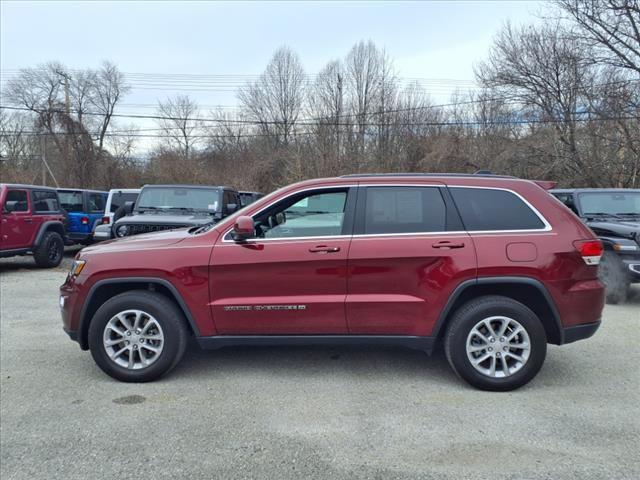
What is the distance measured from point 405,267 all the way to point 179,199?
694cm

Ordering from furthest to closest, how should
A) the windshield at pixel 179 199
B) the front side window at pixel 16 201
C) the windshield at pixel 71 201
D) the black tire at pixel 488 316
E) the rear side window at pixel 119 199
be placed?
the windshield at pixel 71 201 → the rear side window at pixel 119 199 → the front side window at pixel 16 201 → the windshield at pixel 179 199 → the black tire at pixel 488 316

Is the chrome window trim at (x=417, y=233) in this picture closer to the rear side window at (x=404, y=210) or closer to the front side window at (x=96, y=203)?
the rear side window at (x=404, y=210)

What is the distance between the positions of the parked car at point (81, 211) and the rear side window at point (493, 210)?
1181cm

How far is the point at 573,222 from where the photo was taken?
158 inches

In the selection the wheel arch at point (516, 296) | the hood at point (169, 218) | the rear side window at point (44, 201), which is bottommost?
the wheel arch at point (516, 296)

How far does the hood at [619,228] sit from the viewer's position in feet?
22.9

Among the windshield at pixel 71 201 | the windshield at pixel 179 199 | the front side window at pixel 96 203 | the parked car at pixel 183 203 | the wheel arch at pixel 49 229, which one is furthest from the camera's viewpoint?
the front side window at pixel 96 203

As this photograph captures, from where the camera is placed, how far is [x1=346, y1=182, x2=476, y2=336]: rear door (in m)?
3.89

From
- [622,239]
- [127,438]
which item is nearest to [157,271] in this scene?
A: [127,438]

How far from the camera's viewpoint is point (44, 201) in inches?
435

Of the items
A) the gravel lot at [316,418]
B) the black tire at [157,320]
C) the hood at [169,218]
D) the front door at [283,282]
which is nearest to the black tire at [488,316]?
the gravel lot at [316,418]

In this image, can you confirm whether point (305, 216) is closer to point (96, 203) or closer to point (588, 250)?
point (588, 250)

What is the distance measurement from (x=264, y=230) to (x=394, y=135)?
24462 mm

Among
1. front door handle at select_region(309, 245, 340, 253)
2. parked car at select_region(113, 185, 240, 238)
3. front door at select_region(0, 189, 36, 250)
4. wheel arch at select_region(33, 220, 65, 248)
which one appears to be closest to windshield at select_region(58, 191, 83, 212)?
wheel arch at select_region(33, 220, 65, 248)
